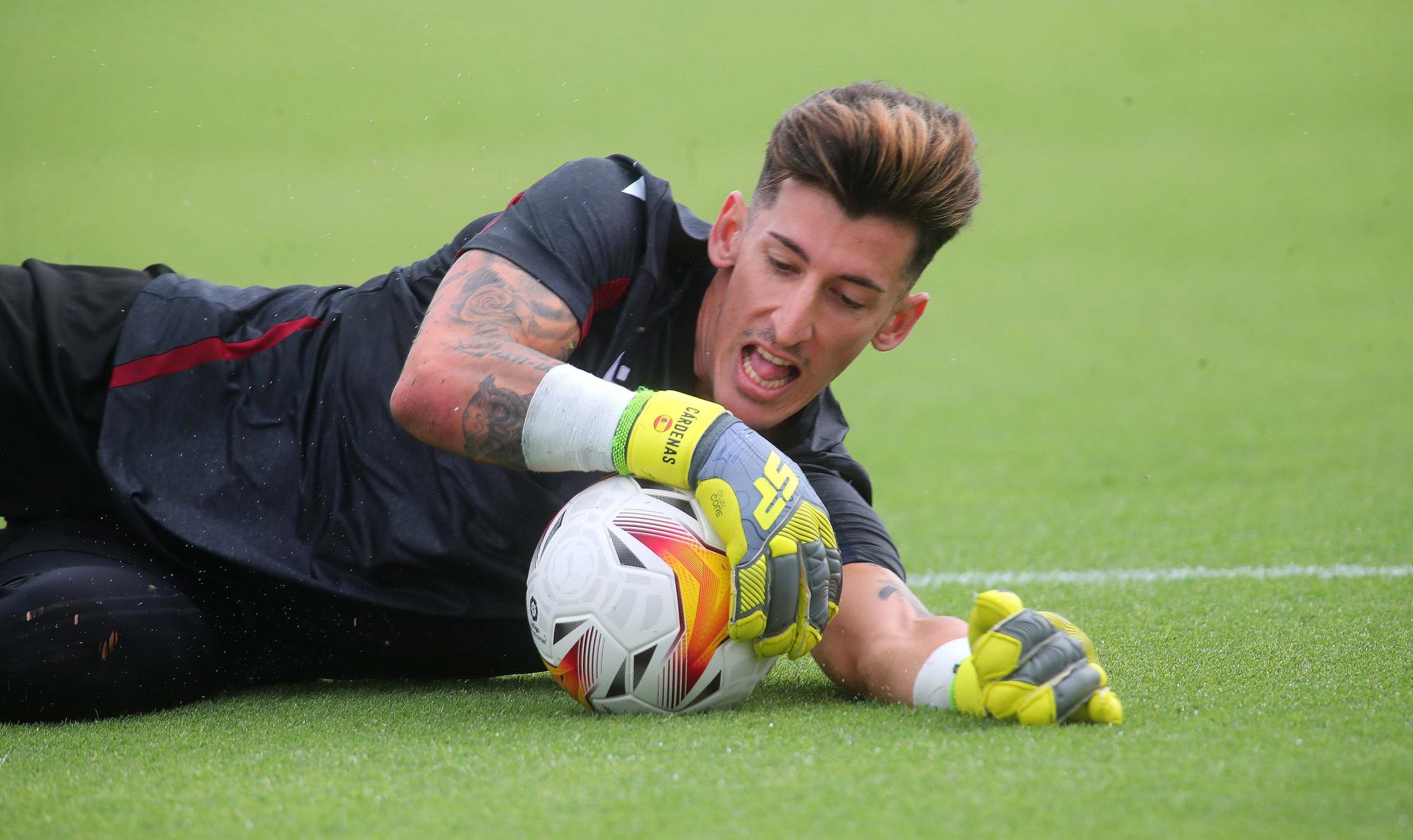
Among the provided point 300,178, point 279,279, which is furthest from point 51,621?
point 300,178

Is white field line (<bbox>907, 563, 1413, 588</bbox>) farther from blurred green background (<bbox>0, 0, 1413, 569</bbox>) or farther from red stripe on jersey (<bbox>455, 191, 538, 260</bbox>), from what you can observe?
blurred green background (<bbox>0, 0, 1413, 569</bbox>)

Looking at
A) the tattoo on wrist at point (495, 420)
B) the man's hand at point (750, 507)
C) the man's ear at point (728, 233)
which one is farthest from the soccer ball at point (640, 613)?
the man's ear at point (728, 233)

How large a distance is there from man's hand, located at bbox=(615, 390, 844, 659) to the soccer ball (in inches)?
3.0

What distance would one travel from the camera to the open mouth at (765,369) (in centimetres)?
304

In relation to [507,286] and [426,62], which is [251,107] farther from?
[507,286]

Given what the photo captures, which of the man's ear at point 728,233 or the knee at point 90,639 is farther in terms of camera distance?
the man's ear at point 728,233

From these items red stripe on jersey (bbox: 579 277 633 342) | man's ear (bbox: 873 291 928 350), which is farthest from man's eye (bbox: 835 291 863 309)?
red stripe on jersey (bbox: 579 277 633 342)

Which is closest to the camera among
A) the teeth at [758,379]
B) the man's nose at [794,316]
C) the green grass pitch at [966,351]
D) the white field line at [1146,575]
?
the green grass pitch at [966,351]

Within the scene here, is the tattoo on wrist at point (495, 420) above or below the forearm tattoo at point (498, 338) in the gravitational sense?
below

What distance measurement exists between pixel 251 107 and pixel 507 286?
42.8 ft

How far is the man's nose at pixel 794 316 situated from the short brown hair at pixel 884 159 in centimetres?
22

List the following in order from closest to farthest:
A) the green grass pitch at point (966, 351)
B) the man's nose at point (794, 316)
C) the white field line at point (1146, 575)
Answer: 1. the green grass pitch at point (966, 351)
2. the man's nose at point (794, 316)
3. the white field line at point (1146, 575)

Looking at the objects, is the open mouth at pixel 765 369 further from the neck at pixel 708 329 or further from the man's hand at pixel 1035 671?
the man's hand at pixel 1035 671

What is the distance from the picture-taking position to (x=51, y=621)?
2854 millimetres
